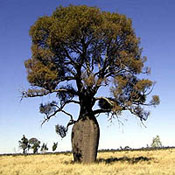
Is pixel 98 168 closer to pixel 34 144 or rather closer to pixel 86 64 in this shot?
pixel 86 64

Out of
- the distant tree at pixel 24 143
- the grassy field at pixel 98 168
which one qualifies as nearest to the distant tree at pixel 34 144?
the distant tree at pixel 24 143

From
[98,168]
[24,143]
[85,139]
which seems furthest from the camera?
[24,143]

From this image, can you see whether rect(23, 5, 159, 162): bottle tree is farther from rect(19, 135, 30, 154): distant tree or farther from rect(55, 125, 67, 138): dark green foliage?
rect(19, 135, 30, 154): distant tree

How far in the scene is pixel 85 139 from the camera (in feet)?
65.0

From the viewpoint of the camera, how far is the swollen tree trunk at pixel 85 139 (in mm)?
19828

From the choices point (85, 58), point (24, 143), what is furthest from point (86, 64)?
point (24, 143)

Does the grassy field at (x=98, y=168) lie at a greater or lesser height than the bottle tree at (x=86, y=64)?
lesser

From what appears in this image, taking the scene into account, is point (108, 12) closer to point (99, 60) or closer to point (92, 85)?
point (99, 60)

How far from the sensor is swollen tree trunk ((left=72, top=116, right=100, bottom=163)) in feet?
65.1

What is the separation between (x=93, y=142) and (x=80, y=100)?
3008 mm

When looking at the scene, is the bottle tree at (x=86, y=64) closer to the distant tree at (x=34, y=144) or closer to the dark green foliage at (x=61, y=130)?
the dark green foliage at (x=61, y=130)

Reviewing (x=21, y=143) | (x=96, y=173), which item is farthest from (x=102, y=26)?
(x=21, y=143)

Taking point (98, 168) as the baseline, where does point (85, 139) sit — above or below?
above

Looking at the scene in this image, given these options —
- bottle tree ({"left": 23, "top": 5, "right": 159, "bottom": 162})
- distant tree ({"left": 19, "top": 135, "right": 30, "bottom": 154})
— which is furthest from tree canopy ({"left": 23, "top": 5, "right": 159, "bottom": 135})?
distant tree ({"left": 19, "top": 135, "right": 30, "bottom": 154})
